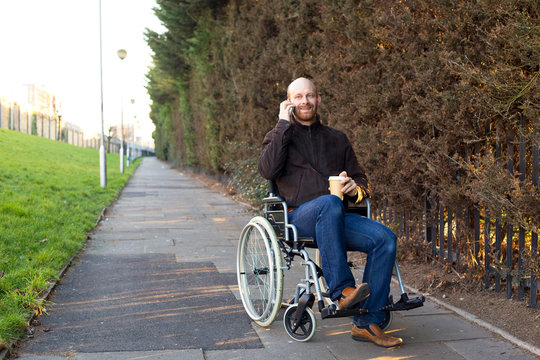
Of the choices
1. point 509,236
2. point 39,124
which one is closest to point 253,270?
point 509,236

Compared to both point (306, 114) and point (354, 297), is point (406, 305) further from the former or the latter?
point (306, 114)

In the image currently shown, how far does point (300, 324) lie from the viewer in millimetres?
3363

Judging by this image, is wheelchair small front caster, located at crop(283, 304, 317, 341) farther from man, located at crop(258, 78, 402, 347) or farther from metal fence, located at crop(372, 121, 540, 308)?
metal fence, located at crop(372, 121, 540, 308)

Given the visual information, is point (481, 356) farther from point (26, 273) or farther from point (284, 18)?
point (284, 18)

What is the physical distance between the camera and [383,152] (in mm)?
5312

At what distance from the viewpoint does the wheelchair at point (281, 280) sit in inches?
Result: 127

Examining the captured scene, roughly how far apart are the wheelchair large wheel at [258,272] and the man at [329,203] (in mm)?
245

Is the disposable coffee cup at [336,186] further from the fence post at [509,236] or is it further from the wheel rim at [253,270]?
the fence post at [509,236]


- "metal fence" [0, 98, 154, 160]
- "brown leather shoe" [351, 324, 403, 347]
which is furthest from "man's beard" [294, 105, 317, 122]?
"metal fence" [0, 98, 154, 160]

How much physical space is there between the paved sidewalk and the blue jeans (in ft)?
1.10

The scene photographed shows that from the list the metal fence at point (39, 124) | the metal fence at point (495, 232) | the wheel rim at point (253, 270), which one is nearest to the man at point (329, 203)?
the wheel rim at point (253, 270)

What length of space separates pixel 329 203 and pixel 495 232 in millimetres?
1584

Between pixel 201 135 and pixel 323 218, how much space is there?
2045cm

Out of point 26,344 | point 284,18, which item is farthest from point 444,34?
point 284,18
